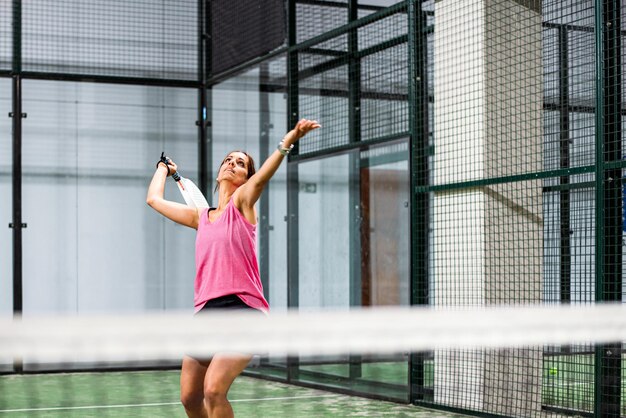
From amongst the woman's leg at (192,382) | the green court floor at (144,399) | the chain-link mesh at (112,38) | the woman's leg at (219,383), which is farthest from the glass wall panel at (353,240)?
the woman's leg at (219,383)

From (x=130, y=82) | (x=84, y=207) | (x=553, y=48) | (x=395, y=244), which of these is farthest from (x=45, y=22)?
(x=553, y=48)

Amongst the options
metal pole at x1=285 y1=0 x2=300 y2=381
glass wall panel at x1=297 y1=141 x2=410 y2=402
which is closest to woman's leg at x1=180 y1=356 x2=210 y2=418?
glass wall panel at x1=297 y1=141 x2=410 y2=402

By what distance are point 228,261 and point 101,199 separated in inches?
244

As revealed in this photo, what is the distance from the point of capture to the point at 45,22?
10.1m

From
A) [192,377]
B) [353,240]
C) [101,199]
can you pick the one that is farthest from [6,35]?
[192,377]

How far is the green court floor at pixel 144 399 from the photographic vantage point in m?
7.54

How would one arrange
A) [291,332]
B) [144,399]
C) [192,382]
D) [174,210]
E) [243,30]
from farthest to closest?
1. [243,30]
2. [144,399]
3. [174,210]
4. [192,382]
5. [291,332]

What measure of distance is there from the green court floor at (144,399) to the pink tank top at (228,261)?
3074mm

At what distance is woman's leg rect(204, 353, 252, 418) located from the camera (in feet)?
13.7

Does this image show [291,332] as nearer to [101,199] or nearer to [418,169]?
[418,169]

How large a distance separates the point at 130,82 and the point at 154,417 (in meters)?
4.13

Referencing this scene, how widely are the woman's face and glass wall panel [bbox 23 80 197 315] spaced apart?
583 centimetres

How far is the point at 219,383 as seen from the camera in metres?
4.18

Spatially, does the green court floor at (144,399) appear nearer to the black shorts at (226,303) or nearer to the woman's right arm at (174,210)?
the woman's right arm at (174,210)
